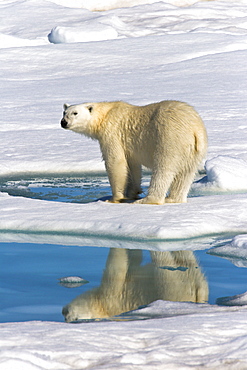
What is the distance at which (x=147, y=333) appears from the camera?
2473 mm

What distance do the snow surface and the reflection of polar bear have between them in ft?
0.54

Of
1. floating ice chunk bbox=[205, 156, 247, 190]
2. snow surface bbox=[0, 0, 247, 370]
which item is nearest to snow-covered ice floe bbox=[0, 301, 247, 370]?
snow surface bbox=[0, 0, 247, 370]

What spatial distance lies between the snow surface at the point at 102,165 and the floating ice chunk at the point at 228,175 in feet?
0.04

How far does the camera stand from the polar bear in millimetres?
5266

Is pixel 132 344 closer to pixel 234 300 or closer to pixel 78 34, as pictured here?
pixel 234 300

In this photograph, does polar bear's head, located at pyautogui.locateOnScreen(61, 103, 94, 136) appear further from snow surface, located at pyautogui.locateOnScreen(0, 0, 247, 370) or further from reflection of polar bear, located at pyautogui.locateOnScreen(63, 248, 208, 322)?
reflection of polar bear, located at pyautogui.locateOnScreen(63, 248, 208, 322)

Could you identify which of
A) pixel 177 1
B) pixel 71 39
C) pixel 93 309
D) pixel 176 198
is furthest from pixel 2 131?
pixel 177 1

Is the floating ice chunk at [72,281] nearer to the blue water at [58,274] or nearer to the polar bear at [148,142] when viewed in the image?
the blue water at [58,274]

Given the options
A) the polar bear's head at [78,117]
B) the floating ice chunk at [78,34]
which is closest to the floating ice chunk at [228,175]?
the polar bear's head at [78,117]

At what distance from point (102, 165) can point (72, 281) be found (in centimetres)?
423

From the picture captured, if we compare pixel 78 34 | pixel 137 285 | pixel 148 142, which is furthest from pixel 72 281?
pixel 78 34

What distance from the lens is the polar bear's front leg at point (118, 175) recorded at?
5629 millimetres

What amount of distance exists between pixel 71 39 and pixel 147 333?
18.9 m

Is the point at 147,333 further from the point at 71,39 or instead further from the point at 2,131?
the point at 71,39
